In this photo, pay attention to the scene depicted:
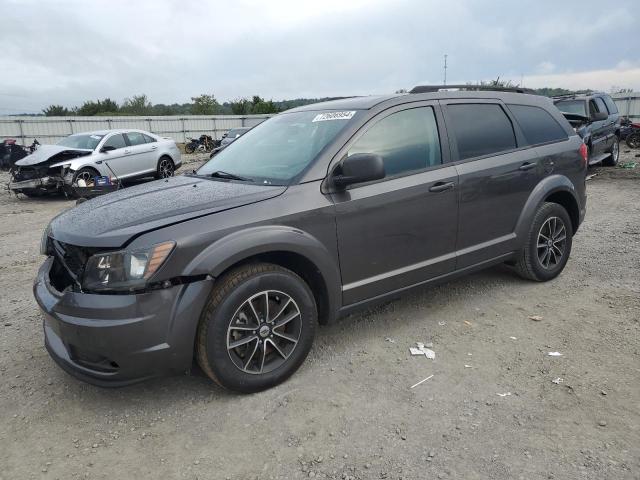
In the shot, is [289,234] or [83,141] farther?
[83,141]

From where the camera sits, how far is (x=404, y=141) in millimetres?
3584

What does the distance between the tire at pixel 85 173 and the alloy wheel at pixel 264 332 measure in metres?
9.69

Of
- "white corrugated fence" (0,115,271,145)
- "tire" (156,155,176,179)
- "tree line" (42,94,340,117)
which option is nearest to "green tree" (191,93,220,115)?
"tree line" (42,94,340,117)

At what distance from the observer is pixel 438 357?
338cm

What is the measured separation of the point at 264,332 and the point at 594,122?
10498 millimetres

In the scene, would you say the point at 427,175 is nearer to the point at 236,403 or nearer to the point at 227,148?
the point at 227,148

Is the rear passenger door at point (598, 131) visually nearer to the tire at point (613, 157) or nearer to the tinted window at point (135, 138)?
the tire at point (613, 157)

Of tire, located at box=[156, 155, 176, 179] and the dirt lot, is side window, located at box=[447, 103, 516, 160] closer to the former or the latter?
the dirt lot

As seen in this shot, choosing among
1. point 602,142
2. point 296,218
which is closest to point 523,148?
point 296,218

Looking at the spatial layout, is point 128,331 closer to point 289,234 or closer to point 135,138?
point 289,234

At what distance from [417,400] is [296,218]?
Answer: 4.29ft

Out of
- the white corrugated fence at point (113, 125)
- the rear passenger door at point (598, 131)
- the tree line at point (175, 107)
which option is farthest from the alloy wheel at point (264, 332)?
the tree line at point (175, 107)

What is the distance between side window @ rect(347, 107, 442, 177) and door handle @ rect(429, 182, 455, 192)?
0.54ft

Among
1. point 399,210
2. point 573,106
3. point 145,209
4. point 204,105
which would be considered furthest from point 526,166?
point 204,105
